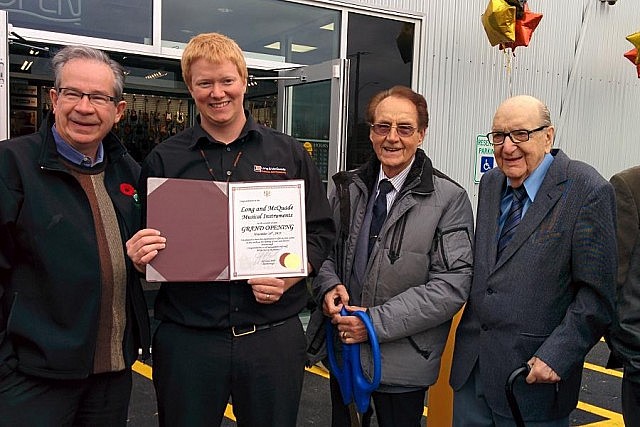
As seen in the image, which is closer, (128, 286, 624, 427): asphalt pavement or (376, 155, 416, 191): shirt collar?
(376, 155, 416, 191): shirt collar

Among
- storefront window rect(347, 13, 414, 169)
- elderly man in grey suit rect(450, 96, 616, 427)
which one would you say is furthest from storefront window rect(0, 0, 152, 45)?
elderly man in grey suit rect(450, 96, 616, 427)

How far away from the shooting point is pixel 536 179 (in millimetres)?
2471

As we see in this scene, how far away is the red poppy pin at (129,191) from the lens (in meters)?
2.40

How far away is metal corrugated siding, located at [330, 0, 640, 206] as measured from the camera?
7.41 m

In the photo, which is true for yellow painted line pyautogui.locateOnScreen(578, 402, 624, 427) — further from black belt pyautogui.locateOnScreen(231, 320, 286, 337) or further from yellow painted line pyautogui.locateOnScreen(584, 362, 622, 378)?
black belt pyautogui.locateOnScreen(231, 320, 286, 337)

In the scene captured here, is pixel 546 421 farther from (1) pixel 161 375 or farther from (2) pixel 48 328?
(2) pixel 48 328

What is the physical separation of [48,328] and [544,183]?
190cm

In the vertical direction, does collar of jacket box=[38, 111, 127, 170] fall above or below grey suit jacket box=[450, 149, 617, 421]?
above

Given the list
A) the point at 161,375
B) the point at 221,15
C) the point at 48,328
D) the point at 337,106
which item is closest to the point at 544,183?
the point at 161,375

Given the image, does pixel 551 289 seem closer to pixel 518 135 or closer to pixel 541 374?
pixel 541 374

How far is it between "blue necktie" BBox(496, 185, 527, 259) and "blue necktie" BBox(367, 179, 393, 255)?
19.6 inches

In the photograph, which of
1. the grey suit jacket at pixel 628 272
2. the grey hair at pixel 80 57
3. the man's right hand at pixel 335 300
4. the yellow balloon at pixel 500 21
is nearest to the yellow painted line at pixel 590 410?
the man's right hand at pixel 335 300

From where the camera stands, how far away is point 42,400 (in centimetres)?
216

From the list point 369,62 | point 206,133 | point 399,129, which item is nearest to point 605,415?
point 399,129
